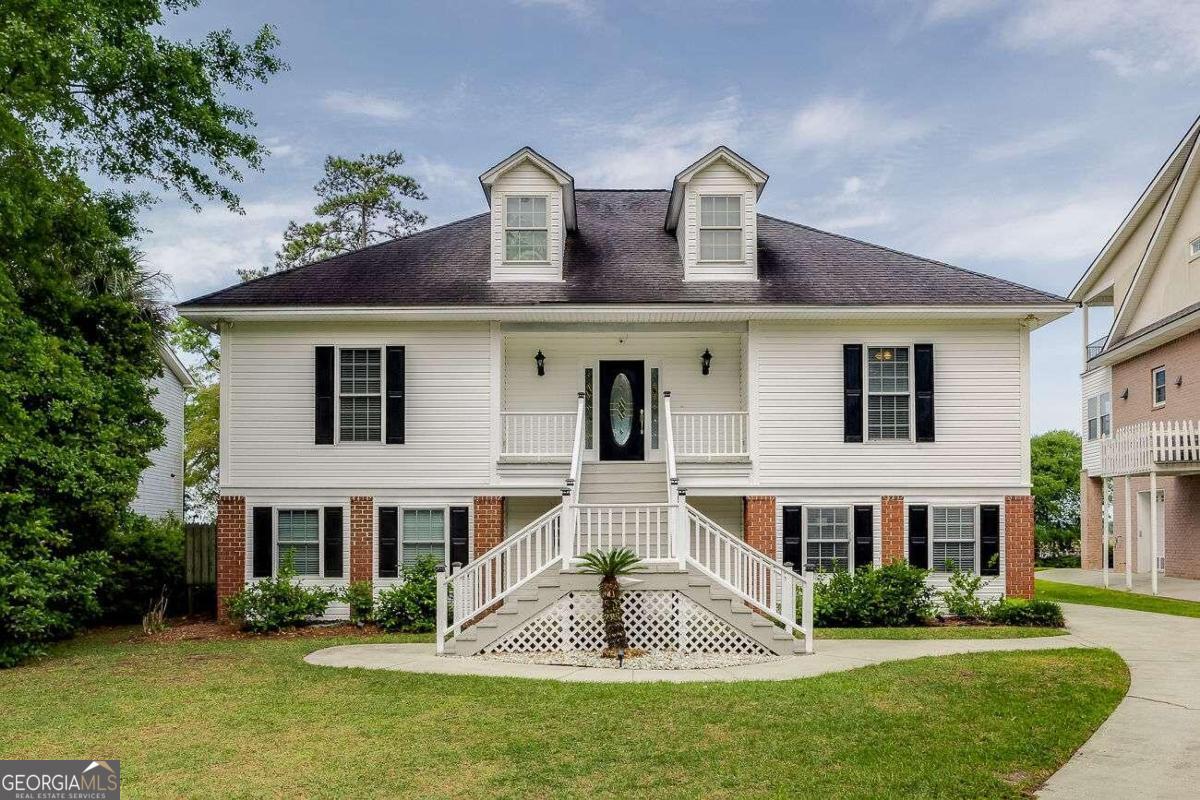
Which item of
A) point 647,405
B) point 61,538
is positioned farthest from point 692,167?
point 61,538

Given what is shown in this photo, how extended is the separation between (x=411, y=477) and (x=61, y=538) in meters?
5.25

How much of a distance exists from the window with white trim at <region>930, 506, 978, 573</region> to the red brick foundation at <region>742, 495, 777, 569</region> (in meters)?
2.47

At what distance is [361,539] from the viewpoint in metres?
15.3

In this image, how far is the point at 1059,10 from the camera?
57.6ft

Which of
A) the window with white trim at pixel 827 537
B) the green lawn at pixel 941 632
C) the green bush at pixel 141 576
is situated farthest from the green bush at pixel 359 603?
the window with white trim at pixel 827 537

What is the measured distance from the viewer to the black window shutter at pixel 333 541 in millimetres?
15219

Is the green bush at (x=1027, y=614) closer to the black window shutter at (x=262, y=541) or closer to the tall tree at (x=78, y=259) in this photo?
the black window shutter at (x=262, y=541)

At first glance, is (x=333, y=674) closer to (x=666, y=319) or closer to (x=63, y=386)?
(x=63, y=386)

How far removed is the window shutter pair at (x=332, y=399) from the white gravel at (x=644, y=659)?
16.5 ft

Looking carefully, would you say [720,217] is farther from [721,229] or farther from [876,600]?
[876,600]

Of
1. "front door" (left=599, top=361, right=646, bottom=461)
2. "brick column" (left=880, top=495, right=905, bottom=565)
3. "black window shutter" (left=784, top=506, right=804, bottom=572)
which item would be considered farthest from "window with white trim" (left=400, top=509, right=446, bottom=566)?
"brick column" (left=880, top=495, right=905, bottom=565)

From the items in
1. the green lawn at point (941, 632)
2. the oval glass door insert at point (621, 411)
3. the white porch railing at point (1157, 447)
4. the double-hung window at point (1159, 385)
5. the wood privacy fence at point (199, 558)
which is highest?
the double-hung window at point (1159, 385)

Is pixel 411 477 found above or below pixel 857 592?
above

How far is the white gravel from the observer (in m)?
10.9
